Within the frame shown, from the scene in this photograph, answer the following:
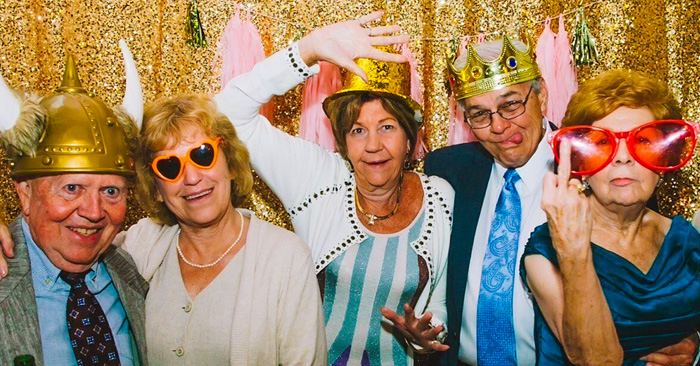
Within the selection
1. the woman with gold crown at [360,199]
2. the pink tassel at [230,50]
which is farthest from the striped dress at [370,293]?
the pink tassel at [230,50]

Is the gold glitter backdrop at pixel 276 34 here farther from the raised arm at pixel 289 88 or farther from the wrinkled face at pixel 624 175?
the wrinkled face at pixel 624 175

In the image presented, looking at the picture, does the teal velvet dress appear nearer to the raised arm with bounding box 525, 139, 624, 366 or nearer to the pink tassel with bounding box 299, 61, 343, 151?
the raised arm with bounding box 525, 139, 624, 366

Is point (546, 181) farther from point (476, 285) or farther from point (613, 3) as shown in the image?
point (613, 3)

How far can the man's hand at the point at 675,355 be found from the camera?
1.79 m

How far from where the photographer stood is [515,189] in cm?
223

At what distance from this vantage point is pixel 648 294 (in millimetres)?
1730

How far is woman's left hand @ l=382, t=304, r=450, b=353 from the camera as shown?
208 centimetres

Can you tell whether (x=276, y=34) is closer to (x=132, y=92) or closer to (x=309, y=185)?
(x=309, y=185)

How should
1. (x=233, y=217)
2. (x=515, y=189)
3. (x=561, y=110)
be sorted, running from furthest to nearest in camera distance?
(x=561, y=110) < (x=515, y=189) < (x=233, y=217)

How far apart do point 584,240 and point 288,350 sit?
3.09ft

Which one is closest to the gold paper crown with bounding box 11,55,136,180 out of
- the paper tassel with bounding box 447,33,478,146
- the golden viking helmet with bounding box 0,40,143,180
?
the golden viking helmet with bounding box 0,40,143,180

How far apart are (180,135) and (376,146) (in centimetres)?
69

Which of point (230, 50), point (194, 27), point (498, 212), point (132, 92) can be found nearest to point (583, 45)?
point (498, 212)

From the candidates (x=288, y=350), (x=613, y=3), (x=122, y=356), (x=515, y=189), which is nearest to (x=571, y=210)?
(x=515, y=189)
